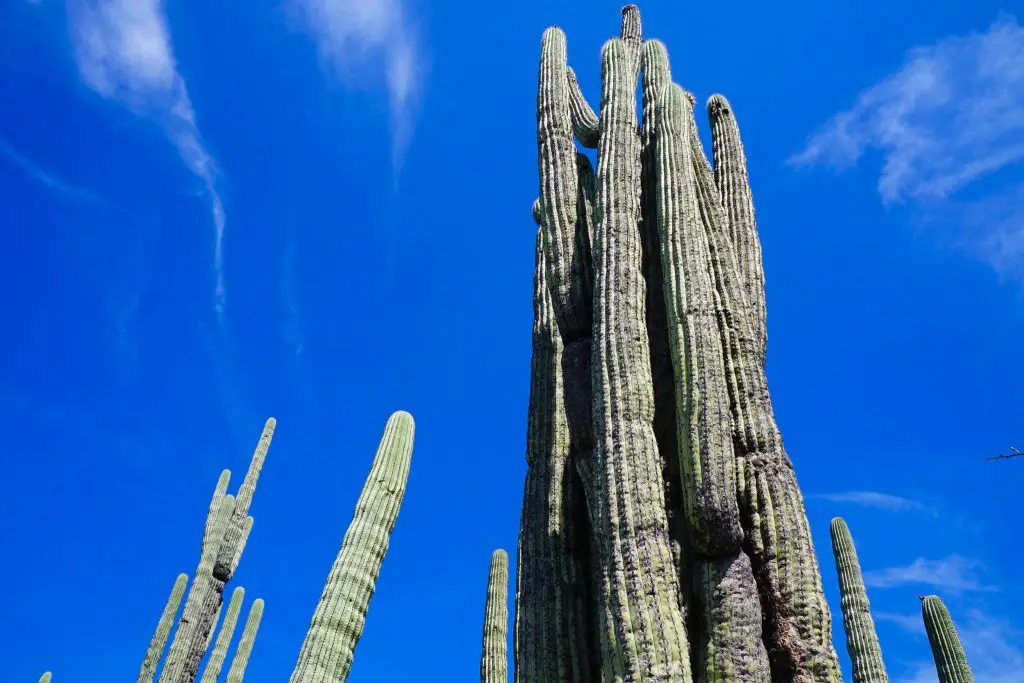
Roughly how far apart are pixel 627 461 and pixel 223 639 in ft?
30.8

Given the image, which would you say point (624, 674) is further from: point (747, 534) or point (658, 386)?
point (658, 386)

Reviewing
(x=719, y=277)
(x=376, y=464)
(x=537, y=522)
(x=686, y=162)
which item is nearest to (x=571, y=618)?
(x=537, y=522)

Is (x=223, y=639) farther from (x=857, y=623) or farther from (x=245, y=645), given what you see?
(x=857, y=623)

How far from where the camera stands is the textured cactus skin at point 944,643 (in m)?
7.41

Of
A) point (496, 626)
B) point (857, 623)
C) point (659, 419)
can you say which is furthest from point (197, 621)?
point (857, 623)

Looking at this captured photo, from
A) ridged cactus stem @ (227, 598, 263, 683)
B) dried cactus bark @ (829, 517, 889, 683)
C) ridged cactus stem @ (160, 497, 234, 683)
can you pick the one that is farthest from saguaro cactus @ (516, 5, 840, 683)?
ridged cactus stem @ (227, 598, 263, 683)

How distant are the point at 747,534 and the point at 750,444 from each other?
19.8 inches

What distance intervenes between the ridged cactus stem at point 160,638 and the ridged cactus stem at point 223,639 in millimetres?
725

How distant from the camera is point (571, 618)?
4684 millimetres

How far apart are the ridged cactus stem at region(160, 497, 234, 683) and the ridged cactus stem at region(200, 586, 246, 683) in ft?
4.73

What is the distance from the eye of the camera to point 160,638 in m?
9.91

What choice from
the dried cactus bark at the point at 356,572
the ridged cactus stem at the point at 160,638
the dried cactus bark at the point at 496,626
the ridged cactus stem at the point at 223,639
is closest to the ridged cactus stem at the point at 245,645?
the ridged cactus stem at the point at 223,639

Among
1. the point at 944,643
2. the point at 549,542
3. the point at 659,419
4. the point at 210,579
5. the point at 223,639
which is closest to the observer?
the point at 659,419

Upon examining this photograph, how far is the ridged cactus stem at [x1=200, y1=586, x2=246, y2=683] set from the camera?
10.3 m
